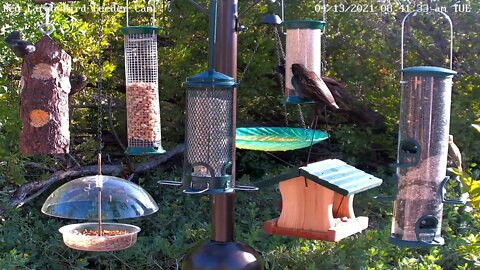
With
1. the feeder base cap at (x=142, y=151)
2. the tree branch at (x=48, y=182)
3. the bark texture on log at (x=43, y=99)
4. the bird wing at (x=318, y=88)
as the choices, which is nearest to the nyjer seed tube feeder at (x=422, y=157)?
the bird wing at (x=318, y=88)

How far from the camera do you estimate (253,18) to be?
6398 mm

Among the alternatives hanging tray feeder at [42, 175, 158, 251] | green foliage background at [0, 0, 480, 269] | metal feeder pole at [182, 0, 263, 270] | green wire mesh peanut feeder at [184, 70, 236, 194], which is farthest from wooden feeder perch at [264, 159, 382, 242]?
green foliage background at [0, 0, 480, 269]

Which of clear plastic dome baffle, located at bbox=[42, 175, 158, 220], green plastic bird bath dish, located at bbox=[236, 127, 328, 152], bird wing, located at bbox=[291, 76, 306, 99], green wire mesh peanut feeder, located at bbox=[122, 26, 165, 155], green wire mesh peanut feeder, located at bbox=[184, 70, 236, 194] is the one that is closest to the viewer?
green wire mesh peanut feeder, located at bbox=[184, 70, 236, 194]

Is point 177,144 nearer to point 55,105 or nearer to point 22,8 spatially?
point 22,8

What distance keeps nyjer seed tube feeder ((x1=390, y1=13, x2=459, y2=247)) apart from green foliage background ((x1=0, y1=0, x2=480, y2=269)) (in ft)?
4.78

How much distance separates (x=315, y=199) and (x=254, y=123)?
3342mm

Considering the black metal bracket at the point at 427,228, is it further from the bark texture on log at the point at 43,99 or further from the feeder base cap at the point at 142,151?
the bark texture on log at the point at 43,99

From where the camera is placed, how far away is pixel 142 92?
13.2ft

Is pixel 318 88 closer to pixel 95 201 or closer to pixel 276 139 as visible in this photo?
pixel 276 139

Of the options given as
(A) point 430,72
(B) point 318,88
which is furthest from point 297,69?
(A) point 430,72

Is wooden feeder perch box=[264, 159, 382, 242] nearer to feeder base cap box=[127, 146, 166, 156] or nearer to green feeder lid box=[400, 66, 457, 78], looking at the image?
green feeder lid box=[400, 66, 457, 78]

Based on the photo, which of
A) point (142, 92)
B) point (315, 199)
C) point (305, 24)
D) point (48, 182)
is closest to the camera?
point (315, 199)

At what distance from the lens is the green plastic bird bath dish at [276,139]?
3.36 m

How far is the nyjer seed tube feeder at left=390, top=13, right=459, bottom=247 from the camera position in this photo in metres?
3.25
